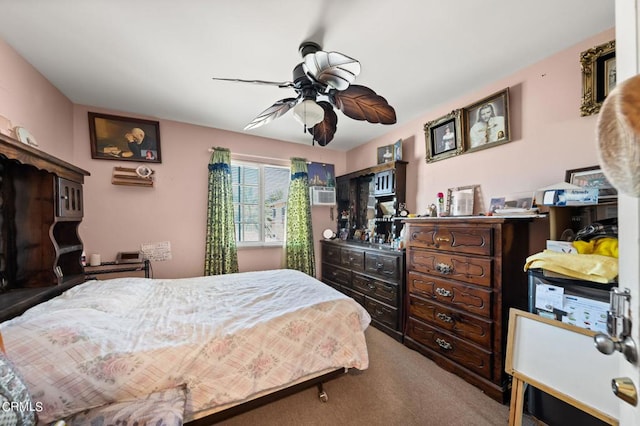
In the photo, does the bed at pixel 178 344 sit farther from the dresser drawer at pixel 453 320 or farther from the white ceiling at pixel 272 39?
the white ceiling at pixel 272 39

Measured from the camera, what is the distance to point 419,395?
5.66 feet

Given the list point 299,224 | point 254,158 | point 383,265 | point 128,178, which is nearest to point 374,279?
point 383,265

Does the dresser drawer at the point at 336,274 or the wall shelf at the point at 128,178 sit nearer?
the wall shelf at the point at 128,178

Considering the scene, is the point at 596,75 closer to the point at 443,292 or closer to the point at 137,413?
the point at 443,292

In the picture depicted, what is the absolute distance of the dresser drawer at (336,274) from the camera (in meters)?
3.25

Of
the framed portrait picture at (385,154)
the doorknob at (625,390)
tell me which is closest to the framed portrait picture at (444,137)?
the framed portrait picture at (385,154)

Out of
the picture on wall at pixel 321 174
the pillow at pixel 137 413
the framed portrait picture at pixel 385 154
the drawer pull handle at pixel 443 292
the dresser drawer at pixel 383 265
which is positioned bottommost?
the pillow at pixel 137 413

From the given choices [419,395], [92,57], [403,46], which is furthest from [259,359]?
[92,57]

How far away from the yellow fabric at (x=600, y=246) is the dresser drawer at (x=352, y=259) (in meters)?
1.97

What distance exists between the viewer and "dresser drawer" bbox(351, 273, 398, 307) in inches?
100

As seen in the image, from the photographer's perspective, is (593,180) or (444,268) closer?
(593,180)

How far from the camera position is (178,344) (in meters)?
1.18

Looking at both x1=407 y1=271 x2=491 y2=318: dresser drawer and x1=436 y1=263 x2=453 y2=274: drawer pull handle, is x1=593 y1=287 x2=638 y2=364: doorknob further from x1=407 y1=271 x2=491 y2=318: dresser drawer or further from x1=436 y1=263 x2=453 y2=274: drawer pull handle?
x1=436 y1=263 x2=453 y2=274: drawer pull handle

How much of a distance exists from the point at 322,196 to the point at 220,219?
5.23 ft
